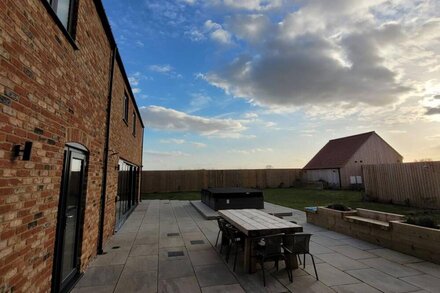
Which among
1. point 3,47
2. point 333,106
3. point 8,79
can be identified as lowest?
point 8,79

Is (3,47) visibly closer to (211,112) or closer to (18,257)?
(18,257)

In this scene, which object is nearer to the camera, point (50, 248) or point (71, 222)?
point (50, 248)

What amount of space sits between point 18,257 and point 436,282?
5332mm

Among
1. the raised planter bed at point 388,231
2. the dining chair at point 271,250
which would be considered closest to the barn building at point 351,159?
the raised planter bed at point 388,231

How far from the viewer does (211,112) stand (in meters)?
15.4

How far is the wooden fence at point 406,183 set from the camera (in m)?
11.2

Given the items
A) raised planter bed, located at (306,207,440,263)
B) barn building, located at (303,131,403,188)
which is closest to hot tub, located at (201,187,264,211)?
raised planter bed, located at (306,207,440,263)

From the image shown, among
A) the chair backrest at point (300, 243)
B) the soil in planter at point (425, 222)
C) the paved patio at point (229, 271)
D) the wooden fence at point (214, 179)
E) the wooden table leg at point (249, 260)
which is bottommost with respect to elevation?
the paved patio at point (229, 271)

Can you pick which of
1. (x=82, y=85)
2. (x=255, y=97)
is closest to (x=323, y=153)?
(x=255, y=97)

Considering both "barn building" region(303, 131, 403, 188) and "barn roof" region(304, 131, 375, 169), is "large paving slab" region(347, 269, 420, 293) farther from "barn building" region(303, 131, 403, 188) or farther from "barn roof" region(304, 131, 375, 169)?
"barn roof" region(304, 131, 375, 169)

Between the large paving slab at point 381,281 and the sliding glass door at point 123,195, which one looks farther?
the sliding glass door at point 123,195

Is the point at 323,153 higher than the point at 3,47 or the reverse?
higher

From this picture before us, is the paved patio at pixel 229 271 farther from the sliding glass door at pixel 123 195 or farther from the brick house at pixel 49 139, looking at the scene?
the sliding glass door at pixel 123 195

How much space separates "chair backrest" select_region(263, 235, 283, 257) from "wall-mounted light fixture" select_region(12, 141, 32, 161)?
129 inches
